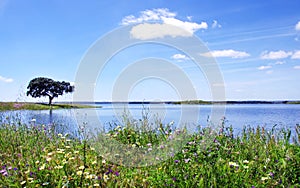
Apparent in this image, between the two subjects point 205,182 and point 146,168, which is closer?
point 205,182

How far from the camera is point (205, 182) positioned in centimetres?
312

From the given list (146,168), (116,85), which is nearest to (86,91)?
(116,85)

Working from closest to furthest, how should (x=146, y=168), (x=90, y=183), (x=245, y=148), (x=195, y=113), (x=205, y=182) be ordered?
1. (x=205, y=182)
2. (x=90, y=183)
3. (x=146, y=168)
4. (x=245, y=148)
5. (x=195, y=113)

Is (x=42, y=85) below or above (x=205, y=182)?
above

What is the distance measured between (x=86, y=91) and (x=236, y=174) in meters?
3.25

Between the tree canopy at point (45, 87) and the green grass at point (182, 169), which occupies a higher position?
the tree canopy at point (45, 87)

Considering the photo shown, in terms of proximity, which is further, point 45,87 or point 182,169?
point 45,87

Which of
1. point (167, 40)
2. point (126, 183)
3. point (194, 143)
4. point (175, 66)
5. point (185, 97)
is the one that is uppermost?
point (167, 40)

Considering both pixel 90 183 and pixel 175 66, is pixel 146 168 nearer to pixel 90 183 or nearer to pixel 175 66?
pixel 90 183

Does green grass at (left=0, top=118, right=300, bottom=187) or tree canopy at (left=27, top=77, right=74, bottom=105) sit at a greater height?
tree canopy at (left=27, top=77, right=74, bottom=105)

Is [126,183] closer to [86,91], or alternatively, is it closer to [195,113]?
[86,91]

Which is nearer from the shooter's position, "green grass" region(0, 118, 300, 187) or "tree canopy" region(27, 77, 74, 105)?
"green grass" region(0, 118, 300, 187)

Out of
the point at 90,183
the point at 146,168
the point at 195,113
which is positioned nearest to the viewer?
the point at 90,183

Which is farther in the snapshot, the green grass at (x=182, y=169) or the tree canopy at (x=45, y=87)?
the tree canopy at (x=45, y=87)
